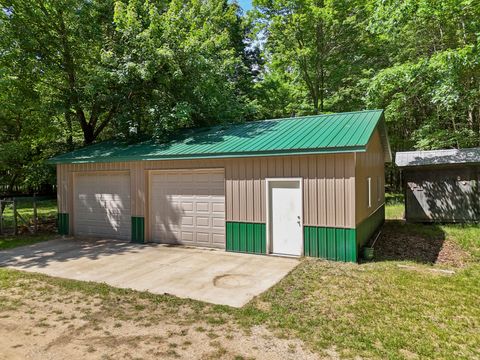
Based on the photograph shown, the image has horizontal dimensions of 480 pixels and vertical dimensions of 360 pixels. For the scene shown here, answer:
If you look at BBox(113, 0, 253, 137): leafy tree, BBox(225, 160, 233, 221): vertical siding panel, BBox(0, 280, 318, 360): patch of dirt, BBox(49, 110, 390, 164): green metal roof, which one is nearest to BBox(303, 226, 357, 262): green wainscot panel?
BBox(49, 110, 390, 164): green metal roof

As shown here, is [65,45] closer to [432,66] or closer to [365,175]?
[365,175]

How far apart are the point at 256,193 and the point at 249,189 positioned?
0.80ft

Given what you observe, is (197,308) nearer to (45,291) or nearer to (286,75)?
(45,291)

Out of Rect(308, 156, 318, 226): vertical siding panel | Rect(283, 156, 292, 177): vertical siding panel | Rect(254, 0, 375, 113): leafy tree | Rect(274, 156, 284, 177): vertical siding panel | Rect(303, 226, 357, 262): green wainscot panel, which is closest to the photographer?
Rect(303, 226, 357, 262): green wainscot panel

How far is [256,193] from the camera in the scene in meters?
9.01

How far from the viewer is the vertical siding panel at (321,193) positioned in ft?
26.5

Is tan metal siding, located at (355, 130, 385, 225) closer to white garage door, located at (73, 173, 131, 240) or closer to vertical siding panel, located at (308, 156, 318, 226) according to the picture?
vertical siding panel, located at (308, 156, 318, 226)

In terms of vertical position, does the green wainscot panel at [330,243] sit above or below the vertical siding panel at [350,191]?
below

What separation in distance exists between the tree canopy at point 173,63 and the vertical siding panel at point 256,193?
4682 mm

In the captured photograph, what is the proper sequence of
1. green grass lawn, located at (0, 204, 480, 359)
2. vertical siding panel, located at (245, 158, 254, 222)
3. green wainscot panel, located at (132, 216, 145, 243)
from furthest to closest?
green wainscot panel, located at (132, 216, 145, 243), vertical siding panel, located at (245, 158, 254, 222), green grass lawn, located at (0, 204, 480, 359)

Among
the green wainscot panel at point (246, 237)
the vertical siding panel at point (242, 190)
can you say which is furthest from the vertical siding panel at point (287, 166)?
the green wainscot panel at point (246, 237)

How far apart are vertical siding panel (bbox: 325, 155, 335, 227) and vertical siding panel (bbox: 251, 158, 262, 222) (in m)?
1.85

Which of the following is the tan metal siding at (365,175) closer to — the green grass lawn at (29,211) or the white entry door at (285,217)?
the white entry door at (285,217)

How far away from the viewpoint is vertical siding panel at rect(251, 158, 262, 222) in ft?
29.4
